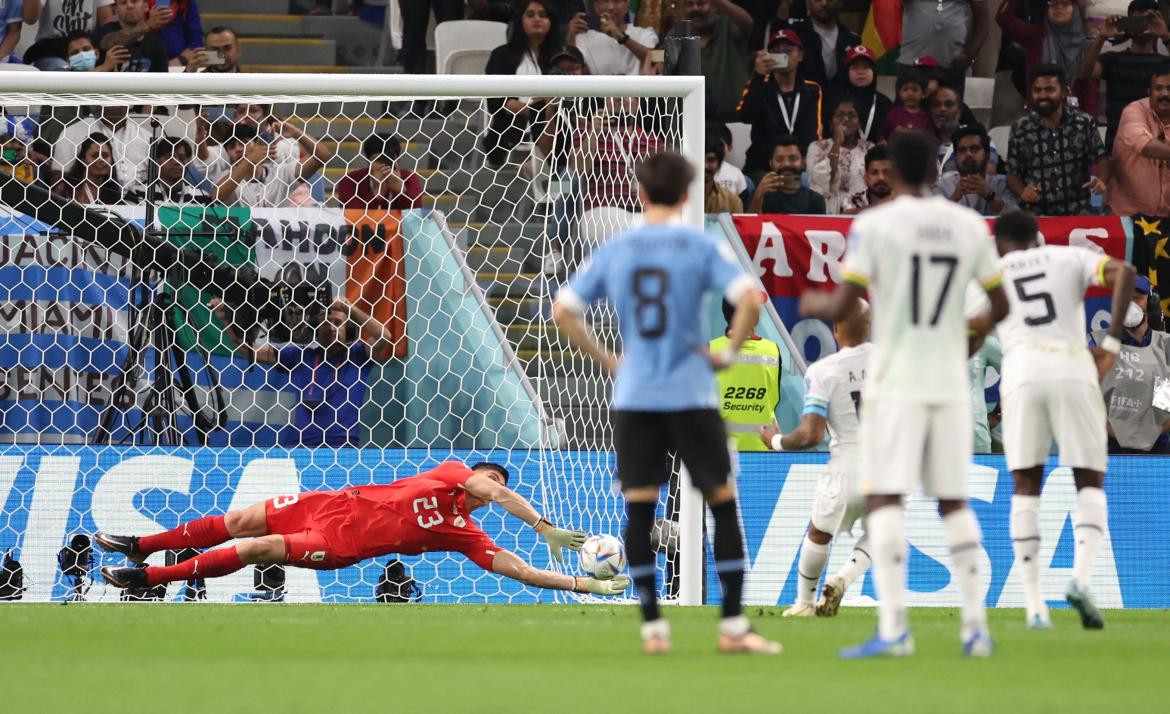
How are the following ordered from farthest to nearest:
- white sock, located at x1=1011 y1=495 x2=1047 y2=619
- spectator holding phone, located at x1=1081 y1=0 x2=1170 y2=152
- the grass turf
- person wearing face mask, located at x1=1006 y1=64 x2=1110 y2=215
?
spectator holding phone, located at x1=1081 y1=0 x2=1170 y2=152
person wearing face mask, located at x1=1006 y1=64 x2=1110 y2=215
white sock, located at x1=1011 y1=495 x2=1047 y2=619
the grass turf

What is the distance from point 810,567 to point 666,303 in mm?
3675

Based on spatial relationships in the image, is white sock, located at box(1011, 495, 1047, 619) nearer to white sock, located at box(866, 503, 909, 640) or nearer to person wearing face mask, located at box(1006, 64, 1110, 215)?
white sock, located at box(866, 503, 909, 640)

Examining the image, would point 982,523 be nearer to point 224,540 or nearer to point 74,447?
point 224,540

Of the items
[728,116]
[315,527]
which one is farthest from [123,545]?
[728,116]

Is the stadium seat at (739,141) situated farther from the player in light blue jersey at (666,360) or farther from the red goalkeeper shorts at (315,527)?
the player in light blue jersey at (666,360)

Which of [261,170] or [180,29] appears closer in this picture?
[261,170]

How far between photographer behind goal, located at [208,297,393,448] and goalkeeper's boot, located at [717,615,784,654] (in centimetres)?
584

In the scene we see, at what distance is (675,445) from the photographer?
20.9 feet

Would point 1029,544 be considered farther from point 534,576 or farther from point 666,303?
point 534,576

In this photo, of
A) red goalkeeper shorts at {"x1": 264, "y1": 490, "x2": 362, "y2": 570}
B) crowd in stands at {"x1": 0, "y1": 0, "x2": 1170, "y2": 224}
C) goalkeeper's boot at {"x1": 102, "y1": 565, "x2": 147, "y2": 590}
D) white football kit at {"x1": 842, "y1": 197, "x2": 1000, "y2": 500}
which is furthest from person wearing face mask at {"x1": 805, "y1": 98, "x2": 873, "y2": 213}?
white football kit at {"x1": 842, "y1": 197, "x2": 1000, "y2": 500}

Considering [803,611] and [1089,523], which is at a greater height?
[1089,523]

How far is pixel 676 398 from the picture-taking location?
6.21 m

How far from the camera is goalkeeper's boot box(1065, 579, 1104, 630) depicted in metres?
7.78

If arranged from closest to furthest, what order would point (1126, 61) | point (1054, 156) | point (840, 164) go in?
point (1054, 156), point (840, 164), point (1126, 61)
